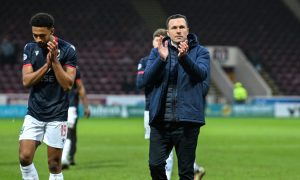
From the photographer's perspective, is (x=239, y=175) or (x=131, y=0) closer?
(x=239, y=175)

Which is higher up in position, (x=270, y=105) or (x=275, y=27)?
(x=275, y=27)

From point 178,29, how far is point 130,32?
1506 inches

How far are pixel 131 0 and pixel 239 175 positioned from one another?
36.6m

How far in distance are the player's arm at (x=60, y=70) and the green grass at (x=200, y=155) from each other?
170 inches

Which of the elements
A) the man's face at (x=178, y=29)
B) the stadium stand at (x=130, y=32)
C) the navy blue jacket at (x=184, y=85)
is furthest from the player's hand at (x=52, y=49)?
the stadium stand at (x=130, y=32)

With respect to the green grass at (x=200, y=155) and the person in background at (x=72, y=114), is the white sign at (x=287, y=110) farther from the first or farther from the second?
the person in background at (x=72, y=114)

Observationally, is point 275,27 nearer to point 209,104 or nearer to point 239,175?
point 209,104

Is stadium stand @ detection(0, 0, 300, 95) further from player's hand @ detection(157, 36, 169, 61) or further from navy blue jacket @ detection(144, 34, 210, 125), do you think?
player's hand @ detection(157, 36, 169, 61)

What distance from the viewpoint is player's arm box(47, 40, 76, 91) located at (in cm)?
762

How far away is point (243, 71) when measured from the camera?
46.1 metres

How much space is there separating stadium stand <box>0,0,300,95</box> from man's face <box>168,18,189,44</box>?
3297 cm

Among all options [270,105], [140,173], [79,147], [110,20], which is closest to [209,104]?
[270,105]

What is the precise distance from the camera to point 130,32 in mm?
45625

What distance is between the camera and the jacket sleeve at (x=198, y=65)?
734 centimetres
